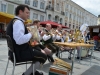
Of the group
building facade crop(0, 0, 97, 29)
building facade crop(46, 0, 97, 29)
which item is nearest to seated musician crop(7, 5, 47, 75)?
building facade crop(0, 0, 97, 29)

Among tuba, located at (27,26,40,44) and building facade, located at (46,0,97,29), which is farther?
building facade, located at (46,0,97,29)

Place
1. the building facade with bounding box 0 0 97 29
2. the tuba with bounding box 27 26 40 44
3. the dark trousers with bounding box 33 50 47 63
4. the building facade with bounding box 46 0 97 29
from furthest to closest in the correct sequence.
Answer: the building facade with bounding box 46 0 97 29 → the building facade with bounding box 0 0 97 29 → the tuba with bounding box 27 26 40 44 → the dark trousers with bounding box 33 50 47 63

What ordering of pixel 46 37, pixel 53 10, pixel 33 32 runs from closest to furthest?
pixel 33 32, pixel 46 37, pixel 53 10

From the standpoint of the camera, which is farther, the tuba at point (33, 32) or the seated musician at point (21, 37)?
the tuba at point (33, 32)

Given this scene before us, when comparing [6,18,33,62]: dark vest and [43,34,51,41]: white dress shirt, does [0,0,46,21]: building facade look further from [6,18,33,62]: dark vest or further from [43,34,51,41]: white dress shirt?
[6,18,33,62]: dark vest

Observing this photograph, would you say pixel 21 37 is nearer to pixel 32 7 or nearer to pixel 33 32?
pixel 33 32

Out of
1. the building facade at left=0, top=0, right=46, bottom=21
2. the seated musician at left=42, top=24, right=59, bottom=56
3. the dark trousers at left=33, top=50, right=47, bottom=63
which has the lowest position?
the dark trousers at left=33, top=50, right=47, bottom=63

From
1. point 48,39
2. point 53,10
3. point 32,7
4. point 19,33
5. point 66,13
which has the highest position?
point 66,13

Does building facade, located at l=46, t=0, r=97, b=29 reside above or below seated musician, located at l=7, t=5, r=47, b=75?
above

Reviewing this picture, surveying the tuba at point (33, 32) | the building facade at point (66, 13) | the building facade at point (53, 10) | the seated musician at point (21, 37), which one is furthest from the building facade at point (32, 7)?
the seated musician at point (21, 37)

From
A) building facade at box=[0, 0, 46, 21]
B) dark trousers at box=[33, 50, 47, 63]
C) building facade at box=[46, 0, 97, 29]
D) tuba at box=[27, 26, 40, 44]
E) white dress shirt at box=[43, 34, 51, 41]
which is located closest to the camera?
dark trousers at box=[33, 50, 47, 63]

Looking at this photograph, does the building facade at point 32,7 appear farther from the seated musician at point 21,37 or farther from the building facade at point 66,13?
the seated musician at point 21,37

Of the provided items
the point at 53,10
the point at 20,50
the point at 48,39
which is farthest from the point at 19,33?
the point at 53,10

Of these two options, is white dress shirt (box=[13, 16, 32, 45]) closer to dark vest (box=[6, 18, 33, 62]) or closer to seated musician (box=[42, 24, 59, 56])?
dark vest (box=[6, 18, 33, 62])
